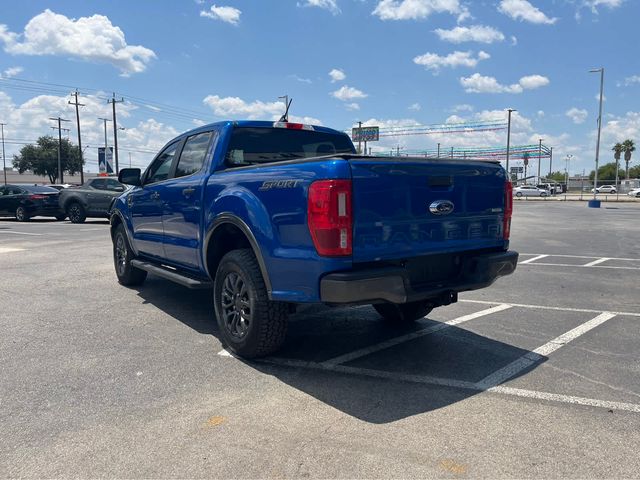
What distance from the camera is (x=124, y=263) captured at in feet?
23.7

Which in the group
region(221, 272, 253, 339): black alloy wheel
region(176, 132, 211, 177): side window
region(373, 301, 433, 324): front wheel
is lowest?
region(373, 301, 433, 324): front wheel

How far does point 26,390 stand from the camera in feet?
12.1

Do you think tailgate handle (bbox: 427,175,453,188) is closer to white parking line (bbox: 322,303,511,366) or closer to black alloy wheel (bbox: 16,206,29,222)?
white parking line (bbox: 322,303,511,366)

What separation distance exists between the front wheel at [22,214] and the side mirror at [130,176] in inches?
656

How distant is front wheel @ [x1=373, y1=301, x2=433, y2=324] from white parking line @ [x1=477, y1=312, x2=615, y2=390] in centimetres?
102

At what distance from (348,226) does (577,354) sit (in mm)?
2525

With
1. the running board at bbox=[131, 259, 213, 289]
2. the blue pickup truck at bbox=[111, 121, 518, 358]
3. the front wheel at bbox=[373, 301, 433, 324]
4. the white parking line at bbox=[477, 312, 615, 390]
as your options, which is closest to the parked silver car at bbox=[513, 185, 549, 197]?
the white parking line at bbox=[477, 312, 615, 390]

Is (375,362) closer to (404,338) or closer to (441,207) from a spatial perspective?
(404,338)

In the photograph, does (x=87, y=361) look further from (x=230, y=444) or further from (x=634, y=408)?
(x=634, y=408)

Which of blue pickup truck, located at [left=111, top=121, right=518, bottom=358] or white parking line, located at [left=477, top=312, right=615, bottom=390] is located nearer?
blue pickup truck, located at [left=111, top=121, right=518, bottom=358]

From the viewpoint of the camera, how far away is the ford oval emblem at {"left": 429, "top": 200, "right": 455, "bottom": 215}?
3.92m

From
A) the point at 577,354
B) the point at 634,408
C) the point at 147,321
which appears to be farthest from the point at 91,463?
the point at 577,354

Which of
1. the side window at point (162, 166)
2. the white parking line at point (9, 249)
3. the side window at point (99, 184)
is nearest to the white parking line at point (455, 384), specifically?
the side window at point (162, 166)

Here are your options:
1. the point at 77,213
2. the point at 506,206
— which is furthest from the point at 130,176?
the point at 77,213
